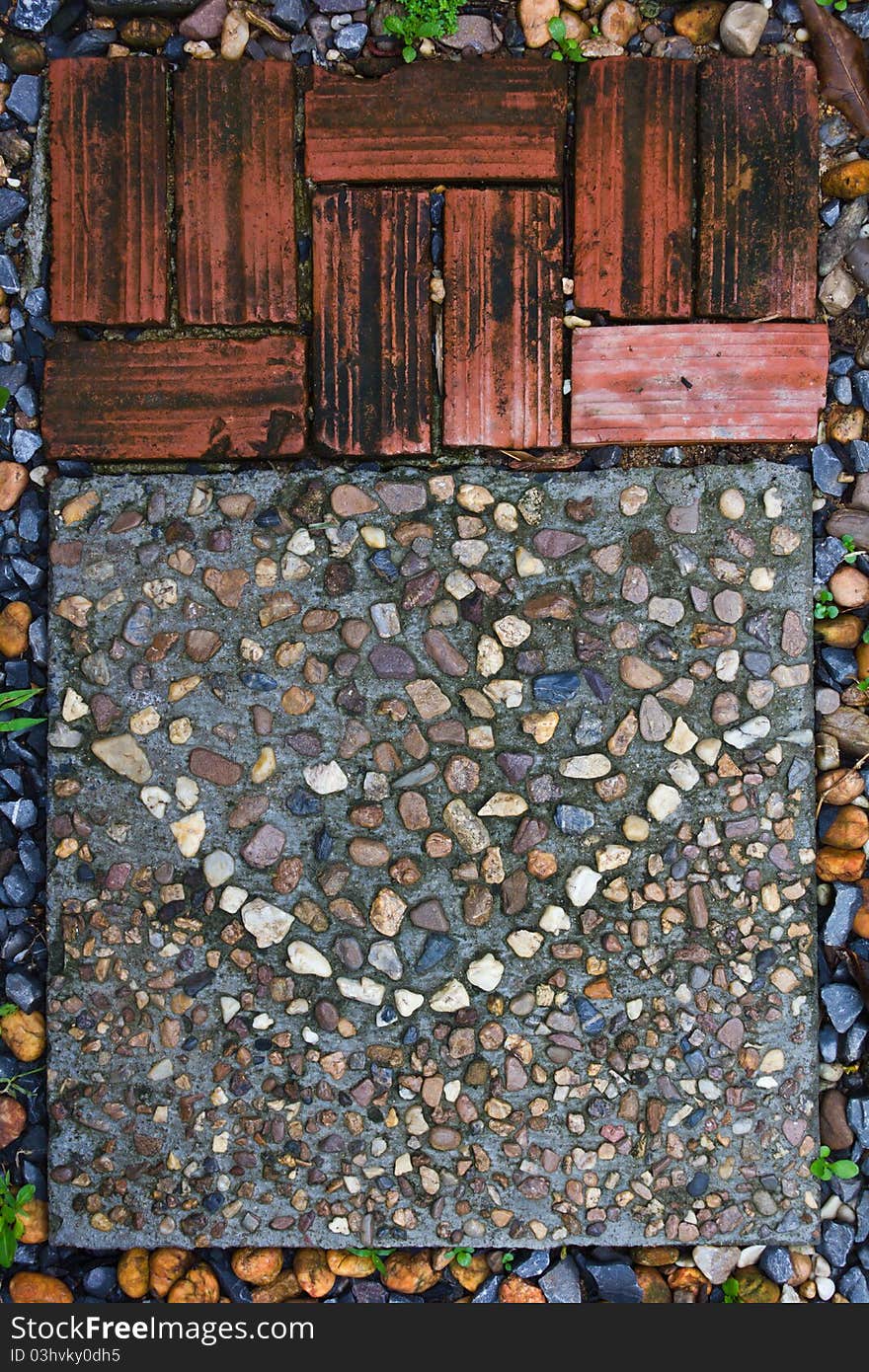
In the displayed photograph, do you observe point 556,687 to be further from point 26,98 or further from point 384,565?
point 26,98

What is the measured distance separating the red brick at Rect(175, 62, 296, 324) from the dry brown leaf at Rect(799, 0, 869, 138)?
103 cm

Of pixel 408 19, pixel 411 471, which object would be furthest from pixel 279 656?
pixel 408 19

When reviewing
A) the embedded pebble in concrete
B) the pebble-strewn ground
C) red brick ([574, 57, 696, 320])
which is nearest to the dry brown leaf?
the pebble-strewn ground

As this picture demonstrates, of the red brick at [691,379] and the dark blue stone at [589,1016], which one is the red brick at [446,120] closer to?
the red brick at [691,379]

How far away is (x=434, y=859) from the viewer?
1929 millimetres

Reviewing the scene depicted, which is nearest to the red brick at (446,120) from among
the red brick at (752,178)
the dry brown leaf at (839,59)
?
the red brick at (752,178)

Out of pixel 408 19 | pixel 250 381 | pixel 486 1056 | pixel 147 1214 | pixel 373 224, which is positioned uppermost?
pixel 408 19

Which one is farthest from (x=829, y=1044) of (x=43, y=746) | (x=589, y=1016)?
(x=43, y=746)

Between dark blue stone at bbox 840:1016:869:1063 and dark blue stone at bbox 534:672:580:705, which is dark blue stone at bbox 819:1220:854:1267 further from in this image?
dark blue stone at bbox 534:672:580:705

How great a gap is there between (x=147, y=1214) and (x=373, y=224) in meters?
1.97

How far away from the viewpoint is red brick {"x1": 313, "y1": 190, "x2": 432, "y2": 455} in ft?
6.31

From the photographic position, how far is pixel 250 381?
194cm

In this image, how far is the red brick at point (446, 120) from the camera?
192cm

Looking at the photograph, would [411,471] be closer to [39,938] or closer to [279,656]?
[279,656]
